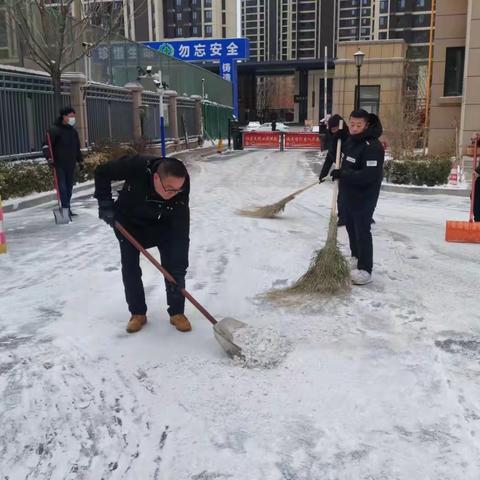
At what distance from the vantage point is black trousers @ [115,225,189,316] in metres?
3.91

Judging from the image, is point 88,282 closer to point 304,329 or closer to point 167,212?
point 167,212

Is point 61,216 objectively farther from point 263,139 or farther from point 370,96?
point 370,96

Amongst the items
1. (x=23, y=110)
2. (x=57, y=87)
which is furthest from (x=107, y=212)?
(x=57, y=87)

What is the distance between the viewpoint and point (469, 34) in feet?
59.3

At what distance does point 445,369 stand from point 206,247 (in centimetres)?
385

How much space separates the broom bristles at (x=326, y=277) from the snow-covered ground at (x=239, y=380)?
5.5 inches

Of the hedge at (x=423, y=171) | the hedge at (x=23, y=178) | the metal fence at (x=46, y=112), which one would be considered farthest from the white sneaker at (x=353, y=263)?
the metal fence at (x=46, y=112)

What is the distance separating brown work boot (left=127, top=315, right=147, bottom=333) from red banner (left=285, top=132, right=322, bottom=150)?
84.3ft

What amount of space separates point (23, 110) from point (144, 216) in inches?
376

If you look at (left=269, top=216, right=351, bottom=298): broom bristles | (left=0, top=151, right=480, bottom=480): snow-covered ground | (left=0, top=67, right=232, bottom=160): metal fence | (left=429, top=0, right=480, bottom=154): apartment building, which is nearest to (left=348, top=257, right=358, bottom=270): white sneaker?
(left=0, top=151, right=480, bottom=480): snow-covered ground

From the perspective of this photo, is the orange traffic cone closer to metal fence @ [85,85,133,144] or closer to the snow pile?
metal fence @ [85,85,133,144]

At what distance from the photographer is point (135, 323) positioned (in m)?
4.10

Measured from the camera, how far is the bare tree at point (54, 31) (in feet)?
41.3

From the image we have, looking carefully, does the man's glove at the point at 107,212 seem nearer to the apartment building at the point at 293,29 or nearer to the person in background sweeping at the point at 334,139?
the person in background sweeping at the point at 334,139
